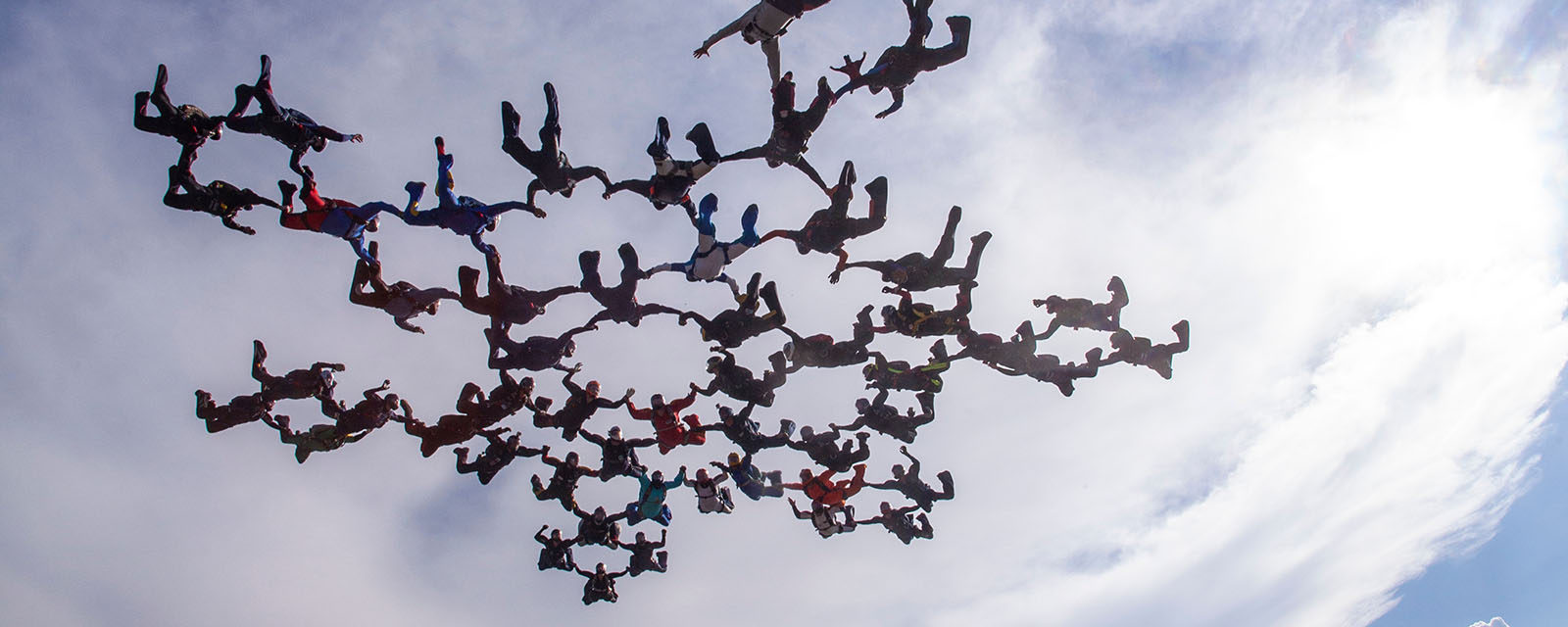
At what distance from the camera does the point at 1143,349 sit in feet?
34.0

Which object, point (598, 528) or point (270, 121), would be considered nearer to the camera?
point (270, 121)

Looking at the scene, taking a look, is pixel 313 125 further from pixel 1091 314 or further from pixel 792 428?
pixel 1091 314

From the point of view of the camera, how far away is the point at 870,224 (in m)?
9.09

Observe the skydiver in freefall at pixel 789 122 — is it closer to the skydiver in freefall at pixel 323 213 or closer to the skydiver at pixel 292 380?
the skydiver in freefall at pixel 323 213

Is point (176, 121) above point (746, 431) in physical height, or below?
above

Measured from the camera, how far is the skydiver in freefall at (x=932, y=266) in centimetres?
951

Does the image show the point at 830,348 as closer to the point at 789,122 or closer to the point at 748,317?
the point at 748,317

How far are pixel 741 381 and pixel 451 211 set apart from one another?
4187mm

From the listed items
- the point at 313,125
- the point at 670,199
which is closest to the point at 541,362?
the point at 670,199

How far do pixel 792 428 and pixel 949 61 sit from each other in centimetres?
563

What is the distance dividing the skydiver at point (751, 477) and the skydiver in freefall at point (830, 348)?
2.04 metres

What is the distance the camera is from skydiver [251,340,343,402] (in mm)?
9562

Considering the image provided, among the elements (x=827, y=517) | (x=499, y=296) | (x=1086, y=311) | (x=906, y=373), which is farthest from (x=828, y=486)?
(x=499, y=296)

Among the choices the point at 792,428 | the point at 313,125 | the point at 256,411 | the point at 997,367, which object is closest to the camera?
the point at 313,125
